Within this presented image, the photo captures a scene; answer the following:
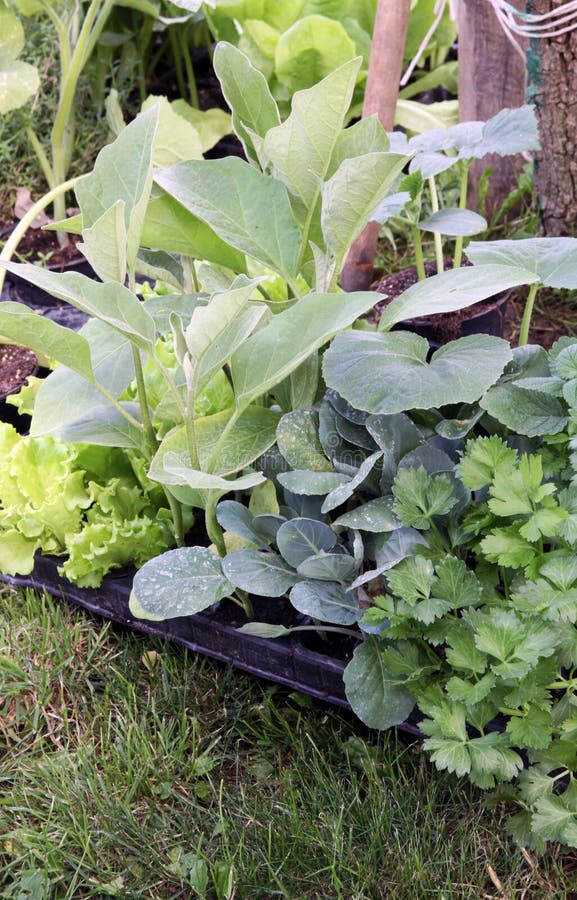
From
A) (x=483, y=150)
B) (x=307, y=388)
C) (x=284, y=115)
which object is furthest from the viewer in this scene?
(x=284, y=115)

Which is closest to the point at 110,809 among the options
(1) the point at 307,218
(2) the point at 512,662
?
(2) the point at 512,662

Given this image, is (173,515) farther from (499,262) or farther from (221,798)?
(499,262)

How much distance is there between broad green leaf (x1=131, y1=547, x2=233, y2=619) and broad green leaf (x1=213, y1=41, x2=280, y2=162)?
580mm

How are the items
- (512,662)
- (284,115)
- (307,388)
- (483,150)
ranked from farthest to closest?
(284,115) < (483,150) < (307,388) < (512,662)

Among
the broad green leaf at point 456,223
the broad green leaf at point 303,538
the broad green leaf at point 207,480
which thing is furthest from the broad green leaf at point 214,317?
the broad green leaf at point 456,223

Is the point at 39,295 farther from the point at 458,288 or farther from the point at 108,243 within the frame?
A: the point at 458,288

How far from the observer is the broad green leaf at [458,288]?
1014 mm

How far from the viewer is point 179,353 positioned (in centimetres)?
108

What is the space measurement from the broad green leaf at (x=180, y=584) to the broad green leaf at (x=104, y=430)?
0.20 meters

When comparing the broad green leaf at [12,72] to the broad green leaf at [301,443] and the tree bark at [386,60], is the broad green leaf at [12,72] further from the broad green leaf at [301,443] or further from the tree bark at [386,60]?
the broad green leaf at [301,443]

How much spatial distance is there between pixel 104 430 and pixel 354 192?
476 mm

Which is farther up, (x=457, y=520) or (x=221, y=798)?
(x=457, y=520)

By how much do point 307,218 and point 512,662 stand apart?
65cm

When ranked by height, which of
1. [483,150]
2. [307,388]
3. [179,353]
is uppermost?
[483,150]
